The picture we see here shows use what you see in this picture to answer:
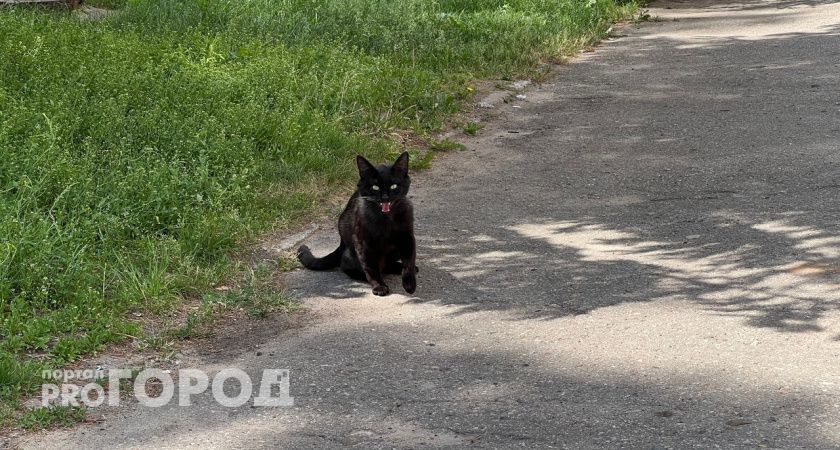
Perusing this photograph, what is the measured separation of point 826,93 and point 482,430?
322 inches

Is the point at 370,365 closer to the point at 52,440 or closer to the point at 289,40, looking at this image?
the point at 52,440

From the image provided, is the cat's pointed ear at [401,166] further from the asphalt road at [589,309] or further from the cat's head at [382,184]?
the asphalt road at [589,309]

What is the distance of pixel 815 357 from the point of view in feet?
18.0

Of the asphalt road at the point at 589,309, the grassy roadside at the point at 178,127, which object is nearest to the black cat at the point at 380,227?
the asphalt road at the point at 589,309

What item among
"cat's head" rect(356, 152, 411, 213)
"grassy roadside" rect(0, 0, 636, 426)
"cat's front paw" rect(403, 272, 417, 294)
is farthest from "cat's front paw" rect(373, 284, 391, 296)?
"grassy roadside" rect(0, 0, 636, 426)

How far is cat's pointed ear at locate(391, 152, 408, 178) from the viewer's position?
680 centimetres

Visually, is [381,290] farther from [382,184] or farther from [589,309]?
[589,309]

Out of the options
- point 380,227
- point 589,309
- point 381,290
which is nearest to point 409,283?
point 381,290

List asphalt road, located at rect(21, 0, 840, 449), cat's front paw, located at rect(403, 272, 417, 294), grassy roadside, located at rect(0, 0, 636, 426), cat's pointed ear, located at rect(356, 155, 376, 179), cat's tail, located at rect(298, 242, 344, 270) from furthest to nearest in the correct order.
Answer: cat's tail, located at rect(298, 242, 344, 270) → cat's pointed ear, located at rect(356, 155, 376, 179) → cat's front paw, located at rect(403, 272, 417, 294) → grassy roadside, located at rect(0, 0, 636, 426) → asphalt road, located at rect(21, 0, 840, 449)

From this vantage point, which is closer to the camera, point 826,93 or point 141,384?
point 141,384

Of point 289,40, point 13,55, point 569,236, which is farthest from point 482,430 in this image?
point 289,40

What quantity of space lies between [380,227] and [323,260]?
52cm

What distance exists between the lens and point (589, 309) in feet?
20.6

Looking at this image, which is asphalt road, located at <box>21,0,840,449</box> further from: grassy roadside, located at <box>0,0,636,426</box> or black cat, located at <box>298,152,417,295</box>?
grassy roadside, located at <box>0,0,636,426</box>
